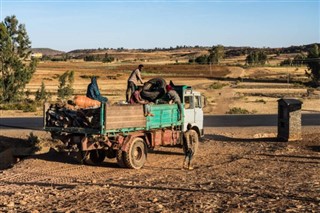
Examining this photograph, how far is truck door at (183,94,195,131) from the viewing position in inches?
650

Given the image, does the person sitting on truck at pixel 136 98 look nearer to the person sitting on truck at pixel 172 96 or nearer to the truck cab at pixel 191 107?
the person sitting on truck at pixel 172 96

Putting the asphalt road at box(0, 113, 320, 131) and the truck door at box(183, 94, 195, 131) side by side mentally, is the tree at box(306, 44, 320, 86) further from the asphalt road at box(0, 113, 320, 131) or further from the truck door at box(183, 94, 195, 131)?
the truck door at box(183, 94, 195, 131)

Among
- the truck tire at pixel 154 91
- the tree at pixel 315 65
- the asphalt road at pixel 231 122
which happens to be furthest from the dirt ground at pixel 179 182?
the tree at pixel 315 65

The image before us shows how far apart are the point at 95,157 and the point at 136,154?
1.50 metres

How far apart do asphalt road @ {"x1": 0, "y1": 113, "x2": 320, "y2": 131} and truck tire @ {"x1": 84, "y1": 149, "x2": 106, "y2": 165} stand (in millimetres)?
10415

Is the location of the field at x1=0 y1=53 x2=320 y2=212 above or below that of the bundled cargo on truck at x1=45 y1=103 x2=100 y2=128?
below

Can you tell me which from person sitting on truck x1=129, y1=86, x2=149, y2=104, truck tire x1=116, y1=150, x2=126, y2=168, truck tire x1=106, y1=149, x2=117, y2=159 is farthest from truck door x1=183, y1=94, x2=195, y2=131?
truck tire x1=116, y1=150, x2=126, y2=168

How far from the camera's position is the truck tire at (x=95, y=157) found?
571 inches

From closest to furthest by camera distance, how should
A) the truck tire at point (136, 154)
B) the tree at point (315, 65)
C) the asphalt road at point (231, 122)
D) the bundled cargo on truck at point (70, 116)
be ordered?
the bundled cargo on truck at point (70, 116)
the truck tire at point (136, 154)
the asphalt road at point (231, 122)
the tree at point (315, 65)

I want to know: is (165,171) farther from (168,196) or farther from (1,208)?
(1,208)

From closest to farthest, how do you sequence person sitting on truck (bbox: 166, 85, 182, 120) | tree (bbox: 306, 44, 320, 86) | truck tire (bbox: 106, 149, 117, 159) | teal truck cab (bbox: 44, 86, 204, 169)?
teal truck cab (bbox: 44, 86, 204, 169), truck tire (bbox: 106, 149, 117, 159), person sitting on truck (bbox: 166, 85, 182, 120), tree (bbox: 306, 44, 320, 86)

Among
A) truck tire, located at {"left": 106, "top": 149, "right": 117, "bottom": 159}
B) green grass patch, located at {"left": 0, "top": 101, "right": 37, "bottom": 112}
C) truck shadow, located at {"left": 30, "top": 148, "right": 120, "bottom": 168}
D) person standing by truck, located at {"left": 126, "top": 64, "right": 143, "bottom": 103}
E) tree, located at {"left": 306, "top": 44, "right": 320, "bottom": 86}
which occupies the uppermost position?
tree, located at {"left": 306, "top": 44, "right": 320, "bottom": 86}

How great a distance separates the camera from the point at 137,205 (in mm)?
8719

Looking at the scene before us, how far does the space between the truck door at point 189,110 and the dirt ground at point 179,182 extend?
123cm
